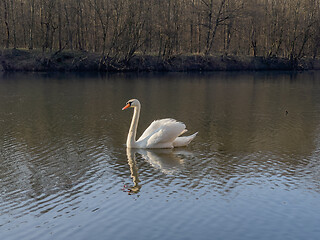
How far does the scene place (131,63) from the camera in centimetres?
5944

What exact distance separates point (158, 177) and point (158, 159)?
1.99 m

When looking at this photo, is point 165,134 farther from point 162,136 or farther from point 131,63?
point 131,63

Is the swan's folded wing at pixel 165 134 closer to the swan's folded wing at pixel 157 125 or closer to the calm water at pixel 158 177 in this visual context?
the swan's folded wing at pixel 157 125

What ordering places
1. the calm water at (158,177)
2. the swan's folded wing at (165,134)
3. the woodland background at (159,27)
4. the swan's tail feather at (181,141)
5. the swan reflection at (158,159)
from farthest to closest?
the woodland background at (159,27) → the swan's tail feather at (181,141) → the swan's folded wing at (165,134) → the swan reflection at (158,159) → the calm water at (158,177)

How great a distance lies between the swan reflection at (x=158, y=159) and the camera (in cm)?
1242

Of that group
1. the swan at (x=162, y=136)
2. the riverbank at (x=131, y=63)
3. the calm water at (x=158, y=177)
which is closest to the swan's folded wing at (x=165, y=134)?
the swan at (x=162, y=136)

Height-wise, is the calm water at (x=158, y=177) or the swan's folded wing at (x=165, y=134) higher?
the swan's folded wing at (x=165, y=134)

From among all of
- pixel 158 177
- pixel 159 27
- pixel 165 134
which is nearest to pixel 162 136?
pixel 165 134

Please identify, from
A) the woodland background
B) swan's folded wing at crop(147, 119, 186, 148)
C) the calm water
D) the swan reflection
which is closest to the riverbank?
the woodland background

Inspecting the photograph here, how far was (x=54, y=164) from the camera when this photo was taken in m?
13.0

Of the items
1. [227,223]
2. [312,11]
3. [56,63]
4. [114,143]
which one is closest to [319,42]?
[312,11]

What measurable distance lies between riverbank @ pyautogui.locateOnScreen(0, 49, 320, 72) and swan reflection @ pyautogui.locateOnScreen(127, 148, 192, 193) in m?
43.2

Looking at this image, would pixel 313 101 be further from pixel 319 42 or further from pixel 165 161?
pixel 319 42

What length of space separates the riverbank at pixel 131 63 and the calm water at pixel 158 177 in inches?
1336
